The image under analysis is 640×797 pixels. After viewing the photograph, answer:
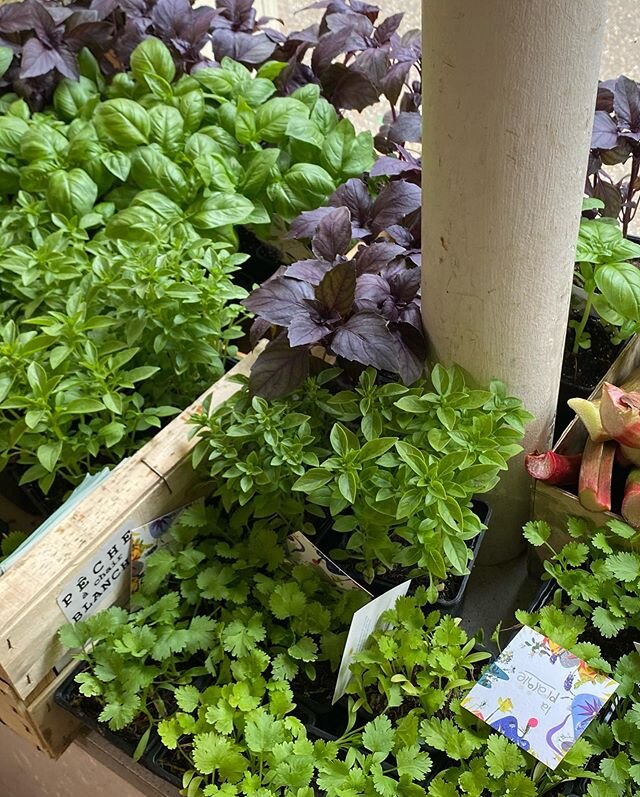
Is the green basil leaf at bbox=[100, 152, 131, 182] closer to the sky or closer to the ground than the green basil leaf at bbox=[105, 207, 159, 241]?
closer to the sky

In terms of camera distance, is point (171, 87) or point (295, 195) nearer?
point (295, 195)

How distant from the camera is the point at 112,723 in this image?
949 mm

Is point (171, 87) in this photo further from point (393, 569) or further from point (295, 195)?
point (393, 569)

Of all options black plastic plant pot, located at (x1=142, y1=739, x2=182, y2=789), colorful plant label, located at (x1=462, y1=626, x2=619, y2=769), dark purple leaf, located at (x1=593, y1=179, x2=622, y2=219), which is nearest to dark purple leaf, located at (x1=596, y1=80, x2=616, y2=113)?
dark purple leaf, located at (x1=593, y1=179, x2=622, y2=219)

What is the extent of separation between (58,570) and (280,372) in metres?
A: 0.37

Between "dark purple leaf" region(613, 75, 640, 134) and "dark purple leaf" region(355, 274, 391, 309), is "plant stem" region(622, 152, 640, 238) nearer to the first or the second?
"dark purple leaf" region(613, 75, 640, 134)

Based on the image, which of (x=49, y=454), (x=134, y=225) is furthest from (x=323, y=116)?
(x=49, y=454)

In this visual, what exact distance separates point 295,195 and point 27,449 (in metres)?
0.58

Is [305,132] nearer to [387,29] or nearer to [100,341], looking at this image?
[387,29]

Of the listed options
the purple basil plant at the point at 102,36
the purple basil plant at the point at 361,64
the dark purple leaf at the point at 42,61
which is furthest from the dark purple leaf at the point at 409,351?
the dark purple leaf at the point at 42,61

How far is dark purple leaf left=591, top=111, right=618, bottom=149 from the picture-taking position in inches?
46.3

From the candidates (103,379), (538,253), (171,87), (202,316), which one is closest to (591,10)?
(538,253)

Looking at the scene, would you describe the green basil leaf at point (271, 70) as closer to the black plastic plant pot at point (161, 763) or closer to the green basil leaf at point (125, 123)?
the green basil leaf at point (125, 123)

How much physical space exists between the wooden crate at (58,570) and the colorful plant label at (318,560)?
197mm
